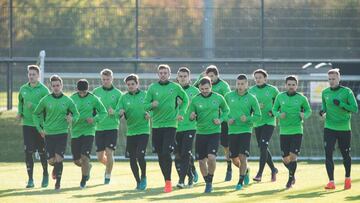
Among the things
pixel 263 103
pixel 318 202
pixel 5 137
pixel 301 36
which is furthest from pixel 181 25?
pixel 318 202

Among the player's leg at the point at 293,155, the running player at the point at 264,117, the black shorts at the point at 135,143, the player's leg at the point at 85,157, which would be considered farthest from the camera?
the running player at the point at 264,117

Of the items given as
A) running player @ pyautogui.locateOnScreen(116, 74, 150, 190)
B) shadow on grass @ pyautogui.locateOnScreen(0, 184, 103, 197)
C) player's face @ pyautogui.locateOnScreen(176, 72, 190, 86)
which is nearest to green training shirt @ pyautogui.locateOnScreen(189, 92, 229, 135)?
running player @ pyautogui.locateOnScreen(116, 74, 150, 190)

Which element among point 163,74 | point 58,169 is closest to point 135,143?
point 163,74

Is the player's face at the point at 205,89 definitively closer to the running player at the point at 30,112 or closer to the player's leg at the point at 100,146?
the player's leg at the point at 100,146

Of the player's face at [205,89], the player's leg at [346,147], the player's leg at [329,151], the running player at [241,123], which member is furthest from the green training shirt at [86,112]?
the player's leg at [346,147]

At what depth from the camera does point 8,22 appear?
98.7ft

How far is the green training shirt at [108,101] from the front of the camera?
67.1 ft

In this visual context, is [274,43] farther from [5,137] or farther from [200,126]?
[200,126]

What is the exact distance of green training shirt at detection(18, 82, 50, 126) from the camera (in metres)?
19.6

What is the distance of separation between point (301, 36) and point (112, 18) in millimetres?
5279

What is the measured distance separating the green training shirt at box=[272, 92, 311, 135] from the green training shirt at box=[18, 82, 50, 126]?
4276 millimetres

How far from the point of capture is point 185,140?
62.6 ft

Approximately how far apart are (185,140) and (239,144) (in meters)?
0.97

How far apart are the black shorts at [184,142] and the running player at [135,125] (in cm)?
67
